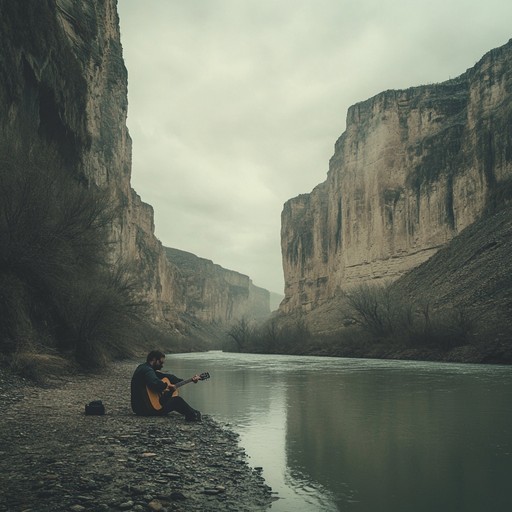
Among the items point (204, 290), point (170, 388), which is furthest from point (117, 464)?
point (204, 290)

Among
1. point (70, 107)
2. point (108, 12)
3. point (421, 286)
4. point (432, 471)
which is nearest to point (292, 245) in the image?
point (421, 286)

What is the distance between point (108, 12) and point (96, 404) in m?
43.0

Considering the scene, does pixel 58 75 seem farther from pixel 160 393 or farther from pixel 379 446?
pixel 379 446

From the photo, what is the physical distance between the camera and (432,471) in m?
5.42

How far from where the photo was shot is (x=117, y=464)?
16.9 ft

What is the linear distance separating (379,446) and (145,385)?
3.91 meters

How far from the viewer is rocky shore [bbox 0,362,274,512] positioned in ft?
13.2

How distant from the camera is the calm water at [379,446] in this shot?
15.1 ft

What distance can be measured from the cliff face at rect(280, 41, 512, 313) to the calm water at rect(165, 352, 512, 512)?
4433cm

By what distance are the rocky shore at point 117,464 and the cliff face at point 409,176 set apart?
163 ft

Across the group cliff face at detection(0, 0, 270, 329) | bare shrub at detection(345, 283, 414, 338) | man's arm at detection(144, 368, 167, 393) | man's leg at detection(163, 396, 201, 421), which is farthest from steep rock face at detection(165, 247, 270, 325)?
man's arm at detection(144, 368, 167, 393)

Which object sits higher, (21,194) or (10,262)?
(21,194)

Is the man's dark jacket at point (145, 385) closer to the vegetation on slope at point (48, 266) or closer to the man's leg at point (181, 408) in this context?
the man's leg at point (181, 408)

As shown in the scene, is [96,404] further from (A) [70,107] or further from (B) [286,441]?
(A) [70,107]
